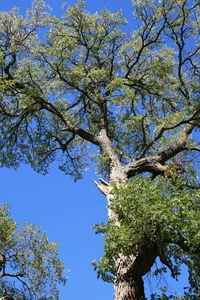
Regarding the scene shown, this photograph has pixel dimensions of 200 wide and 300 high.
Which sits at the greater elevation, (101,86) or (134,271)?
(101,86)

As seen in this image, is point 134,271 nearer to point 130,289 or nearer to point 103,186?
point 130,289

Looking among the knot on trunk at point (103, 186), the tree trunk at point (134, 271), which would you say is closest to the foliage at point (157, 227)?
the tree trunk at point (134, 271)

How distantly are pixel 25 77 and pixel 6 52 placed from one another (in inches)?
59.4

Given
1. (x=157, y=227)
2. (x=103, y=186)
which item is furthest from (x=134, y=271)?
(x=103, y=186)

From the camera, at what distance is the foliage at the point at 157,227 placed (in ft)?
27.6

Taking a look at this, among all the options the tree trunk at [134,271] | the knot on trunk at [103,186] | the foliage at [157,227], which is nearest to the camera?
the foliage at [157,227]

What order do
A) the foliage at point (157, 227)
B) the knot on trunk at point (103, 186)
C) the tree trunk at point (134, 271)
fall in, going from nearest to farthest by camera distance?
the foliage at point (157, 227)
the tree trunk at point (134, 271)
the knot on trunk at point (103, 186)

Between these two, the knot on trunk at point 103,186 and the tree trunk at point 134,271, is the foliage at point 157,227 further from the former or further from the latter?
the knot on trunk at point 103,186

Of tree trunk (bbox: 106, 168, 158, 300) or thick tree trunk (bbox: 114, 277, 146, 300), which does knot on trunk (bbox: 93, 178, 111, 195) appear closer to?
tree trunk (bbox: 106, 168, 158, 300)

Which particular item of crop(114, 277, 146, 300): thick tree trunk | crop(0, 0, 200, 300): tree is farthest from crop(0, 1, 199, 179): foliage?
crop(114, 277, 146, 300): thick tree trunk

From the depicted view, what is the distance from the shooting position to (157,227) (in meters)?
8.74

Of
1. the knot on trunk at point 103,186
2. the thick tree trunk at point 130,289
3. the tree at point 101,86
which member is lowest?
the thick tree trunk at point 130,289

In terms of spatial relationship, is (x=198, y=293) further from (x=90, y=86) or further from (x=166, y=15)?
(x=166, y=15)

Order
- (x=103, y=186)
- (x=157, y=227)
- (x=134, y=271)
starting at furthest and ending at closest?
(x=103, y=186), (x=134, y=271), (x=157, y=227)
